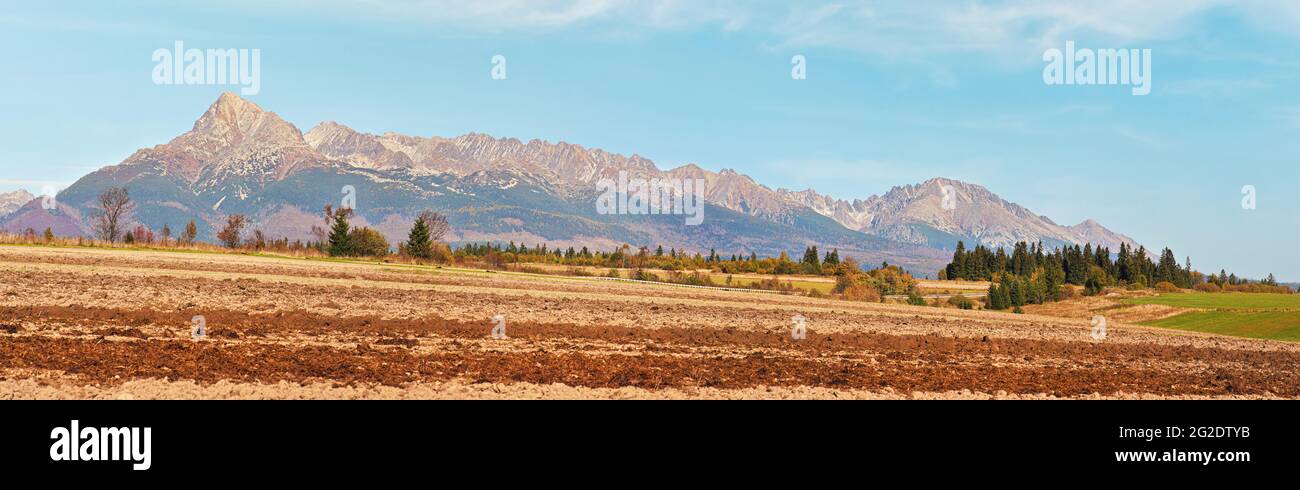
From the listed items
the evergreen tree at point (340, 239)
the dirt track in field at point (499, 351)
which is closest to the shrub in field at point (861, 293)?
the dirt track in field at point (499, 351)

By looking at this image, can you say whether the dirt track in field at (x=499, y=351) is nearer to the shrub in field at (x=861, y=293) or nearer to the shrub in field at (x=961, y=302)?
the shrub in field at (x=861, y=293)

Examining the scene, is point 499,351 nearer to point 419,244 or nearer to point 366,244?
point 419,244

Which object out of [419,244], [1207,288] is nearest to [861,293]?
[419,244]

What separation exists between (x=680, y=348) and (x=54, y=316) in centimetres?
1874

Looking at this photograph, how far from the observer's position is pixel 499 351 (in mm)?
25594

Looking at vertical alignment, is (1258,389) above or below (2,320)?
below

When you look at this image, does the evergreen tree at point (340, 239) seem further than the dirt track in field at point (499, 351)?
Yes

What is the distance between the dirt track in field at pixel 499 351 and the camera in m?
18.9

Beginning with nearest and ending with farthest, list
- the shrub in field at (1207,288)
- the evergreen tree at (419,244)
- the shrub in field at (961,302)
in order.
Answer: the shrub in field at (961,302) → the evergreen tree at (419,244) → the shrub in field at (1207,288)

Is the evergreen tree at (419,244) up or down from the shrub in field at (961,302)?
up

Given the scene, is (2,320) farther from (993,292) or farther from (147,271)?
(993,292)

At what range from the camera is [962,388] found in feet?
75.3
